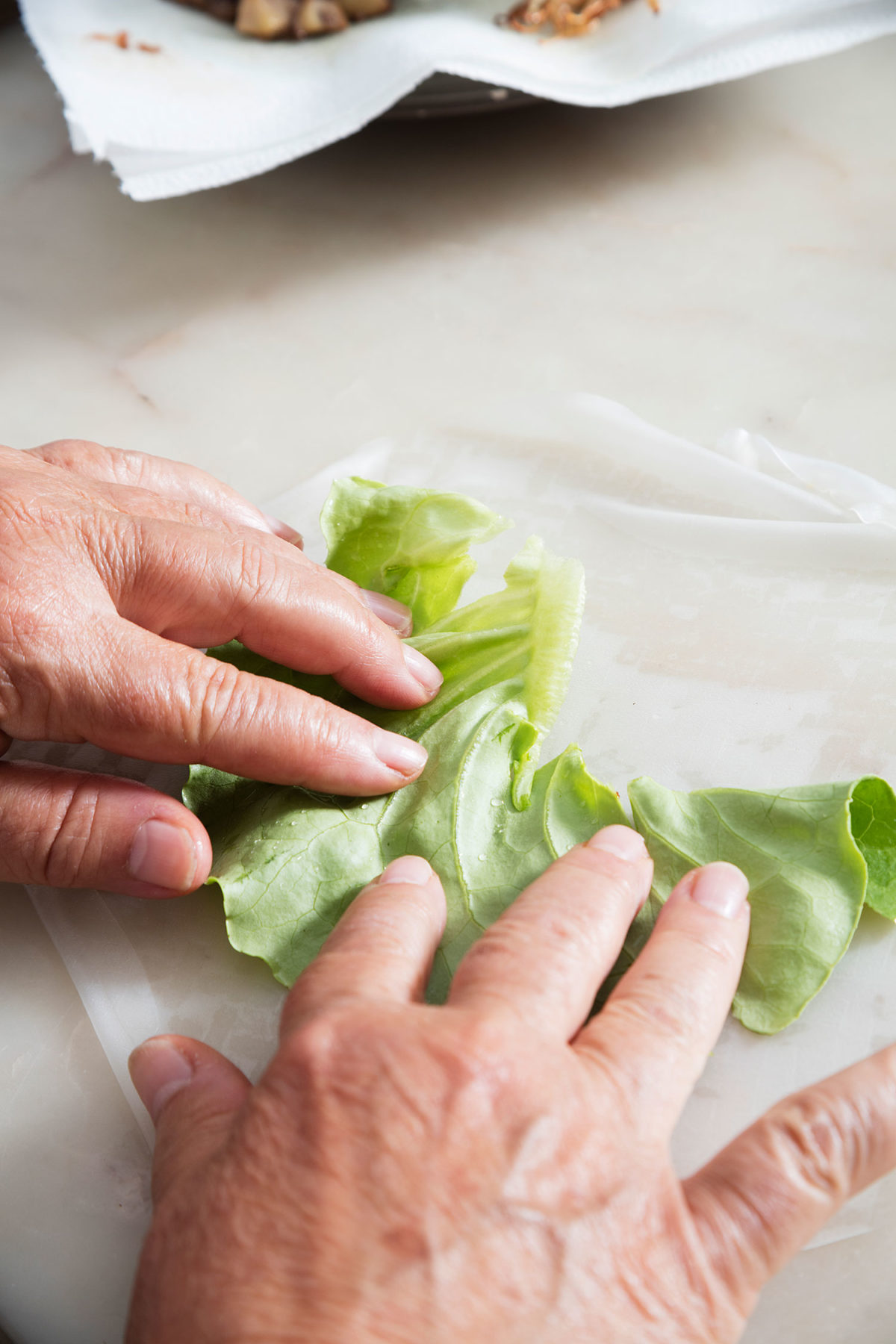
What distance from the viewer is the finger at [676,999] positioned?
535 mm

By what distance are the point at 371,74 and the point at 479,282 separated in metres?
0.25

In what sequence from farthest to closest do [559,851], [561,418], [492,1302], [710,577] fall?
[561,418], [710,577], [559,851], [492,1302]

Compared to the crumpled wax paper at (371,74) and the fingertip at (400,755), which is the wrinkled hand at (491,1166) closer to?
the fingertip at (400,755)

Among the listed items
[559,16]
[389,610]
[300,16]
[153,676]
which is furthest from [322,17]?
[153,676]

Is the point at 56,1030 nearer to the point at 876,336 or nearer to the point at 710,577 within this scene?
the point at 710,577

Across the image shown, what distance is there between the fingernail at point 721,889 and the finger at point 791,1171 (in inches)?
4.2

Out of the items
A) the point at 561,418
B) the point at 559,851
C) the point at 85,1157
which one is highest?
the point at 561,418

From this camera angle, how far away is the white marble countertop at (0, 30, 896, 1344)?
3.60 ft

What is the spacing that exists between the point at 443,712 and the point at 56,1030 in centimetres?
33

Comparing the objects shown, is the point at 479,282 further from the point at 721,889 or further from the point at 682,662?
the point at 721,889

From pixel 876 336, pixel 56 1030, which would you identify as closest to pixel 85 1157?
Answer: pixel 56 1030

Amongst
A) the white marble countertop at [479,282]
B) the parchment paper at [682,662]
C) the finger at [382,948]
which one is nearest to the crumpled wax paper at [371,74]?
the white marble countertop at [479,282]

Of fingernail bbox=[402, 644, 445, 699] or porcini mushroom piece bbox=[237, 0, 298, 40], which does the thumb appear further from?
porcini mushroom piece bbox=[237, 0, 298, 40]

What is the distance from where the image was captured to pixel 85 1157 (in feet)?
2.11
